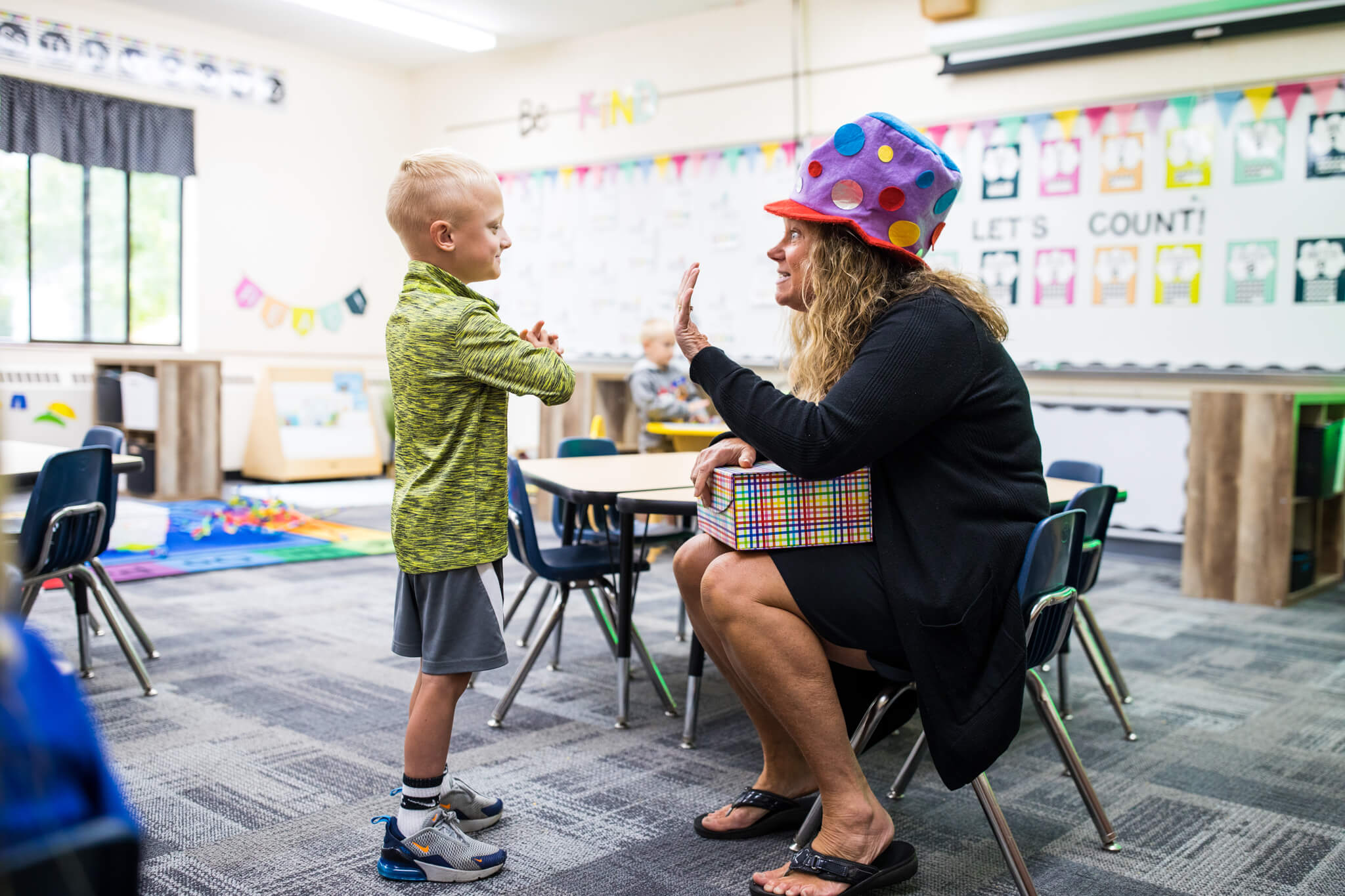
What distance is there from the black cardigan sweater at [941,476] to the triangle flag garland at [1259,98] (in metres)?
4.14

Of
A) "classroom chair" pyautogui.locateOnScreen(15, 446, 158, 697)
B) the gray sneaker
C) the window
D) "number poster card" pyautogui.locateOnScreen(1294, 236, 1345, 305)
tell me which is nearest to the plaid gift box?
the gray sneaker

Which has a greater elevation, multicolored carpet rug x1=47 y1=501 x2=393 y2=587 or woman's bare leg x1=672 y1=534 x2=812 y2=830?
woman's bare leg x1=672 y1=534 x2=812 y2=830

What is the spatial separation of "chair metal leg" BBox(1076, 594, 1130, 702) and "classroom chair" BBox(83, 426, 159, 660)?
2.45 metres

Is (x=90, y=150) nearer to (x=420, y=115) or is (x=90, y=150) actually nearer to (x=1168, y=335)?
(x=420, y=115)

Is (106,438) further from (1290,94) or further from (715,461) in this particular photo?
(1290,94)

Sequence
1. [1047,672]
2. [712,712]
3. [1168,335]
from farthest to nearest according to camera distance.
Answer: [1168,335], [1047,672], [712,712]

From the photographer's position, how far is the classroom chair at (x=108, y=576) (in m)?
2.78

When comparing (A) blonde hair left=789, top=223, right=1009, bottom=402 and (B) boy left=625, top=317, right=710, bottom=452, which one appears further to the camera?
(B) boy left=625, top=317, right=710, bottom=452

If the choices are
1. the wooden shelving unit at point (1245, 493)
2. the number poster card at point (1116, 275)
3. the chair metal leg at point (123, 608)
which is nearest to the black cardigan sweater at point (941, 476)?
the chair metal leg at point (123, 608)

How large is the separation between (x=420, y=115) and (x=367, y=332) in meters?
1.85

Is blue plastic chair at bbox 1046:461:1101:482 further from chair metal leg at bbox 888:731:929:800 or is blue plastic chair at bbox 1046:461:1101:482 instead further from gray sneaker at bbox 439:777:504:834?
gray sneaker at bbox 439:777:504:834

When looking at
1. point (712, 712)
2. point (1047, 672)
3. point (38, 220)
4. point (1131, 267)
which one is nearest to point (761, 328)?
point (1131, 267)

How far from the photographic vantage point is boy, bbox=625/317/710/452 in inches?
209

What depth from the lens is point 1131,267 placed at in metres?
5.28
